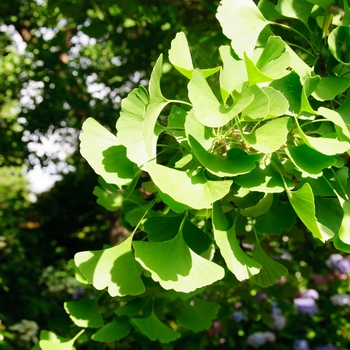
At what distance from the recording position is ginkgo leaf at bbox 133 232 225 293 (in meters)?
0.58

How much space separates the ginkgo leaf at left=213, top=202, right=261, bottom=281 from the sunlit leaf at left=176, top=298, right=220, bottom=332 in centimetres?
41

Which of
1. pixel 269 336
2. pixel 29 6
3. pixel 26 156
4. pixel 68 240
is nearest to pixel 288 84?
pixel 269 336

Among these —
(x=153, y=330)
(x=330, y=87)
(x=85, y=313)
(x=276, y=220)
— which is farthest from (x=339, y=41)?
(x=85, y=313)

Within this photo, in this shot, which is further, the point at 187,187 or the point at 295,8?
the point at 295,8

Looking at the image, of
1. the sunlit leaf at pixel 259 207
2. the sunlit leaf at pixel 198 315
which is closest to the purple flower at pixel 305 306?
the sunlit leaf at pixel 198 315

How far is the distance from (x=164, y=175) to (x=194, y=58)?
0.93 ft

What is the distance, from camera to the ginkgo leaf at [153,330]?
0.88 m

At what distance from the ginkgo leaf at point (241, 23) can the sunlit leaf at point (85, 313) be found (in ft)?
2.00

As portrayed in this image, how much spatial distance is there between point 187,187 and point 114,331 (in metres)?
0.51

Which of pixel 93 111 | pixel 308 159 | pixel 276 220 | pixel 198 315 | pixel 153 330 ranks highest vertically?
pixel 308 159

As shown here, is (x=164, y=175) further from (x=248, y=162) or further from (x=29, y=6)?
(x=29, y=6)

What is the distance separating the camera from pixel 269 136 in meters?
0.56

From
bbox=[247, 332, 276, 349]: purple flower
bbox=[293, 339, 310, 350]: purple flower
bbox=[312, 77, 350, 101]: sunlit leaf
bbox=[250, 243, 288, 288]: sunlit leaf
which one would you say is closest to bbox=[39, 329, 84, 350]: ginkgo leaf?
bbox=[250, 243, 288, 288]: sunlit leaf

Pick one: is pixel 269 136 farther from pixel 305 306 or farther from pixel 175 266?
pixel 305 306
